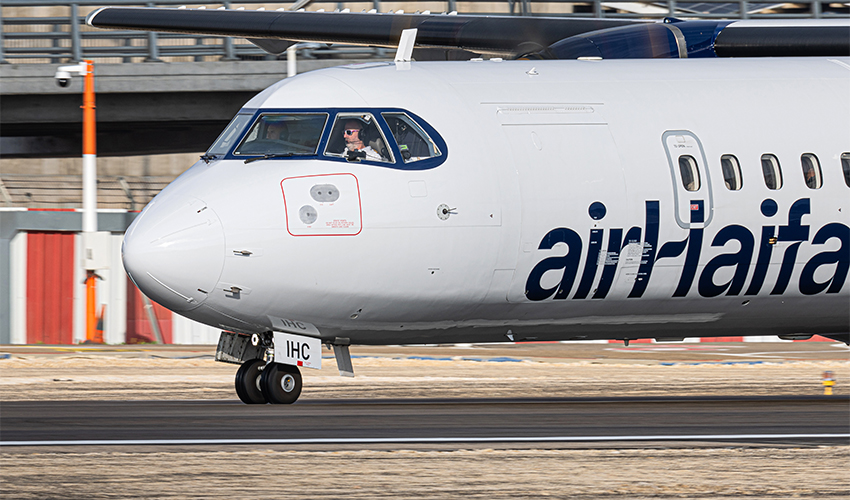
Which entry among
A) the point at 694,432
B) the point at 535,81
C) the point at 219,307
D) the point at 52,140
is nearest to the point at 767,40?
the point at 535,81

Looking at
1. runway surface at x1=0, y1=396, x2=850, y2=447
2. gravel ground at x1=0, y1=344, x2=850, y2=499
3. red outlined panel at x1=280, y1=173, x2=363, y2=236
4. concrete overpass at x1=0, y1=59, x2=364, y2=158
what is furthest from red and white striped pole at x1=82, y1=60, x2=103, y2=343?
gravel ground at x1=0, y1=344, x2=850, y2=499

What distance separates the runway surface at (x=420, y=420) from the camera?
10.8 m

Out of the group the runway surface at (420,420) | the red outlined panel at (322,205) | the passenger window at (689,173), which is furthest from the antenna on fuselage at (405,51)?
the runway surface at (420,420)

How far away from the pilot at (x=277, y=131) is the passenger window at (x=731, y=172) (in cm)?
477

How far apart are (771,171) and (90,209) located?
17778 millimetres

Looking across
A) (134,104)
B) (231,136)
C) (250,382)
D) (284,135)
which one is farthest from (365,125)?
(134,104)

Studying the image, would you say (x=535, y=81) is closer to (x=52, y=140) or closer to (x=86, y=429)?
(x=86, y=429)

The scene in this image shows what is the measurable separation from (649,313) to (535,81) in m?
2.83

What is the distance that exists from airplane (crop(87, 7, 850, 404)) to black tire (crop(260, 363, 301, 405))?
2cm

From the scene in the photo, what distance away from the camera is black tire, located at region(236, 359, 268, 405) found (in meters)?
13.1

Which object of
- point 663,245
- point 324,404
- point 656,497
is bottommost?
point 324,404

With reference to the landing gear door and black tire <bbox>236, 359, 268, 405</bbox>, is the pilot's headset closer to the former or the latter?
black tire <bbox>236, 359, 268, 405</bbox>

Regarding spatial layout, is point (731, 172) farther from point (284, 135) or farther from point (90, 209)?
point (90, 209)

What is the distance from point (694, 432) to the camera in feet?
36.7
